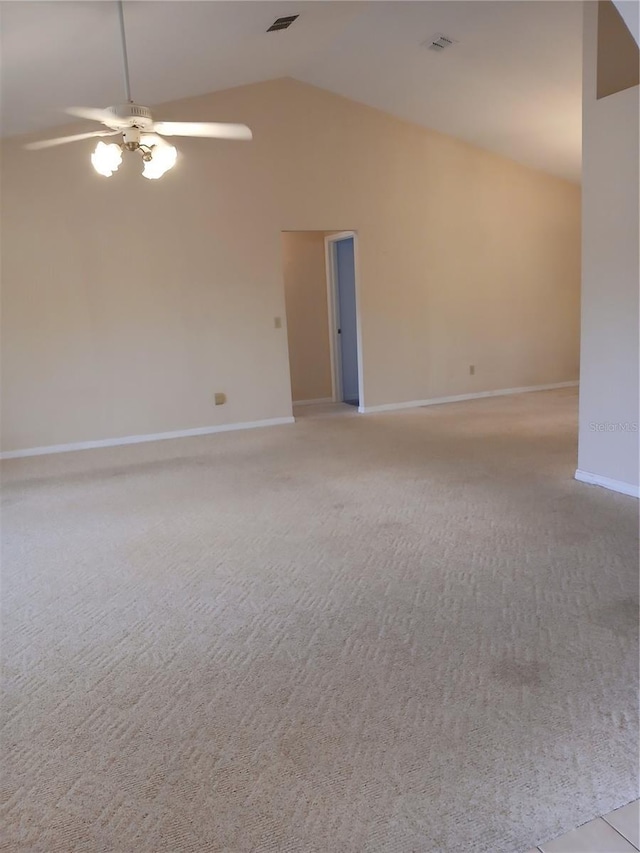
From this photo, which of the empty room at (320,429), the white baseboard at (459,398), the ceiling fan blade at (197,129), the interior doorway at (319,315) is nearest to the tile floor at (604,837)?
the empty room at (320,429)

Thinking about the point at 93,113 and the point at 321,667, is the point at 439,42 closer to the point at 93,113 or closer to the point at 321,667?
the point at 93,113

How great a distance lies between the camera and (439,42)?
489cm

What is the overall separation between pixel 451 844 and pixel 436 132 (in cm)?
715

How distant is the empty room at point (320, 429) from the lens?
1.71m

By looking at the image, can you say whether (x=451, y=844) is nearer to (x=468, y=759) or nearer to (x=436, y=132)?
(x=468, y=759)

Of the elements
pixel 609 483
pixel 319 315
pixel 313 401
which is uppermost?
pixel 319 315

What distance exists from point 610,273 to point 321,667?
3.02 m

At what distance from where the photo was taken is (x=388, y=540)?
3.33 m

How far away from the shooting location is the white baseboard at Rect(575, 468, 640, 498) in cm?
383

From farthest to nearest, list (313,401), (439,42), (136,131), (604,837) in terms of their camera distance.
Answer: (313,401) → (439,42) → (136,131) → (604,837)

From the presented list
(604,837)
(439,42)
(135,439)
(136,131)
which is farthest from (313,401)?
(604,837)

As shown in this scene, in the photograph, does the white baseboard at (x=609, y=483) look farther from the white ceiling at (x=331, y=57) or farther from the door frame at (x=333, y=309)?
the door frame at (x=333, y=309)

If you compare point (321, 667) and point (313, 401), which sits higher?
point (313, 401)

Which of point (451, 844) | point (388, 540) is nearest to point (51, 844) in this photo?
point (451, 844)
